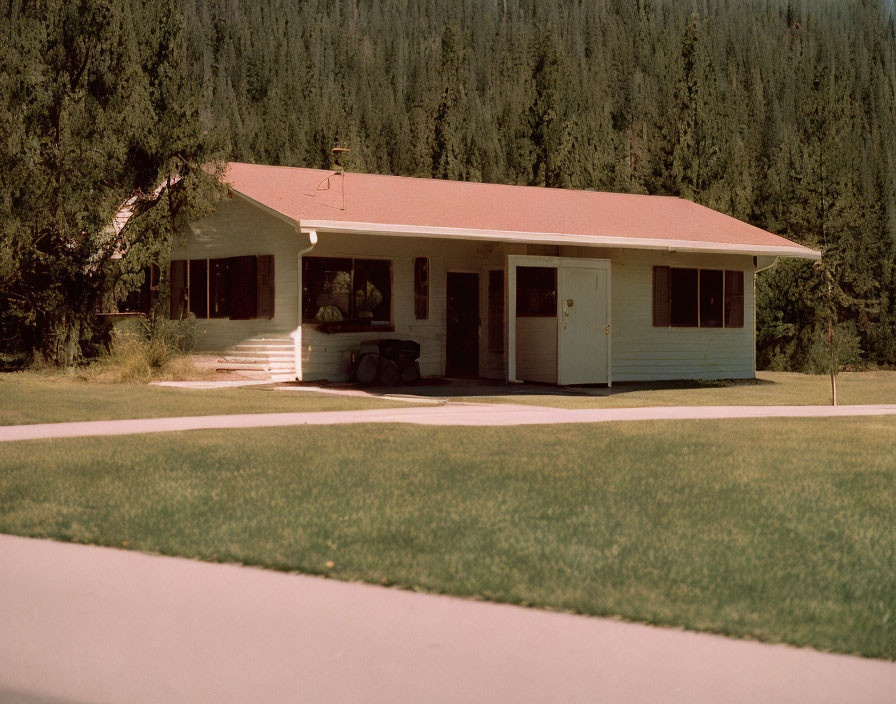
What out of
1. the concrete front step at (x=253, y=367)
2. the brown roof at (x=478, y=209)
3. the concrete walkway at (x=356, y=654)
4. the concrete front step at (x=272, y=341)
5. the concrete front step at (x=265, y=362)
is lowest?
the concrete walkway at (x=356, y=654)

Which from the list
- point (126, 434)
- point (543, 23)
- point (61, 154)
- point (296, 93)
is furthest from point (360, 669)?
point (543, 23)

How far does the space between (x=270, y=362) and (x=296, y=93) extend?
168ft

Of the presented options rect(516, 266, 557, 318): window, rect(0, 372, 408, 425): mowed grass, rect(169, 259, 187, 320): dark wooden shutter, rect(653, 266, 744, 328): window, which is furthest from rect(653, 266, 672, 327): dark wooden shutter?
rect(169, 259, 187, 320): dark wooden shutter

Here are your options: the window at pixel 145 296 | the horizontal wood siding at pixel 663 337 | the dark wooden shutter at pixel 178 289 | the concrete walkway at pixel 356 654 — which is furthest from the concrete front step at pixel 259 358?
the concrete walkway at pixel 356 654

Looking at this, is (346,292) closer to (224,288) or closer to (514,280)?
(224,288)

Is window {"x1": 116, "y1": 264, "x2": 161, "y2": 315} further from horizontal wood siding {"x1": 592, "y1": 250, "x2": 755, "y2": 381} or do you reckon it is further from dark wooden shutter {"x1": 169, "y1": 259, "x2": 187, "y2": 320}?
horizontal wood siding {"x1": 592, "y1": 250, "x2": 755, "y2": 381}

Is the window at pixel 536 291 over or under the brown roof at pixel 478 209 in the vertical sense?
under

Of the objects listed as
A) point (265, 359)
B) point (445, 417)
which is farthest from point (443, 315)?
point (445, 417)

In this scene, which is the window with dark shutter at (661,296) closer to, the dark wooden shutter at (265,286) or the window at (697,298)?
the window at (697,298)

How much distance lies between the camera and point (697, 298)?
78.0 feet

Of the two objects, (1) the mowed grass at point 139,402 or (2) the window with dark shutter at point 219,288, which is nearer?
(1) the mowed grass at point 139,402

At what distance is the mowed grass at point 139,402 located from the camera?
46.6 ft

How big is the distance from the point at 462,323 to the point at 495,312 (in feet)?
2.37

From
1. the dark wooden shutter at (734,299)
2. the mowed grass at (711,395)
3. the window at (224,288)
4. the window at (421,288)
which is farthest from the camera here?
the dark wooden shutter at (734,299)
